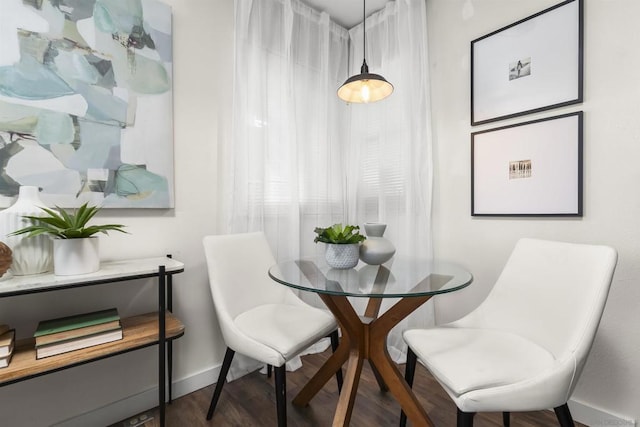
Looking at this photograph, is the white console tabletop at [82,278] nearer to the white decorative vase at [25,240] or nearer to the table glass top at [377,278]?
the white decorative vase at [25,240]

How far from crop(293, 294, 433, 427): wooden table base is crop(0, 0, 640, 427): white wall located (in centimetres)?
94

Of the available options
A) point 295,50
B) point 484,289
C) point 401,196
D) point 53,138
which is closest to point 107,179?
point 53,138

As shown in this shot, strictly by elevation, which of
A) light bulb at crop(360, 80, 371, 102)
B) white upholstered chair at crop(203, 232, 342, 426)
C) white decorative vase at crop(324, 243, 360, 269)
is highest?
light bulb at crop(360, 80, 371, 102)

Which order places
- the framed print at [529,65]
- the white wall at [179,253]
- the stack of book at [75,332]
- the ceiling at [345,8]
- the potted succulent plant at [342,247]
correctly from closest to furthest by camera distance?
the stack of book at [75,332], the white wall at [179,253], the potted succulent plant at [342,247], the framed print at [529,65], the ceiling at [345,8]

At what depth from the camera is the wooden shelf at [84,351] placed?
1.05 m

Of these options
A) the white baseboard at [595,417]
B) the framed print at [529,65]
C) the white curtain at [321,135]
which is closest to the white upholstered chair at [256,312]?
the white curtain at [321,135]

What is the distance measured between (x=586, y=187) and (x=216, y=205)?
2148 millimetres

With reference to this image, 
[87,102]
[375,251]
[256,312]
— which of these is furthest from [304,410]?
[87,102]

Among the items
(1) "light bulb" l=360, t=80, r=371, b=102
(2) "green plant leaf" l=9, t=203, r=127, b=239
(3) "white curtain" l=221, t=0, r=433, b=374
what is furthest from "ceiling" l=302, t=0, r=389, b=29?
(2) "green plant leaf" l=9, t=203, r=127, b=239

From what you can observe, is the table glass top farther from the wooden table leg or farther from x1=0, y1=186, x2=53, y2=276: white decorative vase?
x1=0, y1=186, x2=53, y2=276: white decorative vase

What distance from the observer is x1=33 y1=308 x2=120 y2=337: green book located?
3.98 ft

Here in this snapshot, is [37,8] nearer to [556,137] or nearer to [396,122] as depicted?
[396,122]

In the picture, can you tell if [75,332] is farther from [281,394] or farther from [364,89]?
[364,89]

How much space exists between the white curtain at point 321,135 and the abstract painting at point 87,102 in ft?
1.49
